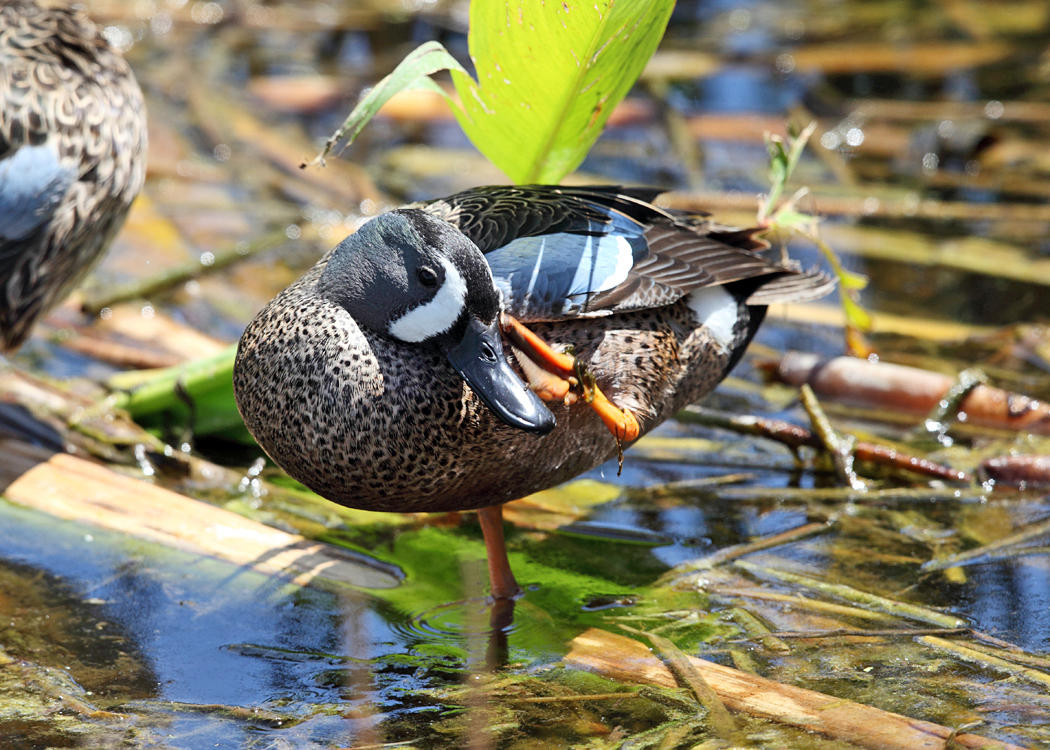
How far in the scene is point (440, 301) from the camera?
2840mm

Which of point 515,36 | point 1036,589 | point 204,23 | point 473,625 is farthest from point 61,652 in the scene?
point 204,23

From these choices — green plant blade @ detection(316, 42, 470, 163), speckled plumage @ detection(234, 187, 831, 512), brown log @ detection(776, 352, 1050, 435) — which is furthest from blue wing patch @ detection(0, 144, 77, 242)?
brown log @ detection(776, 352, 1050, 435)

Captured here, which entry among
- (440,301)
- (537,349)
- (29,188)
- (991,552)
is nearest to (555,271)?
(537,349)

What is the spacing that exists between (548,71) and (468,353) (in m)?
1.05

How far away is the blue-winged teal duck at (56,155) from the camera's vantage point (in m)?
3.93

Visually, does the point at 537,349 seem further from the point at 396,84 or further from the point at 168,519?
the point at 168,519

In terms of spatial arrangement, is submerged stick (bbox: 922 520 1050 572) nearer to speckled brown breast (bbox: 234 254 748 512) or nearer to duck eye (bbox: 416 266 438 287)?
speckled brown breast (bbox: 234 254 748 512)

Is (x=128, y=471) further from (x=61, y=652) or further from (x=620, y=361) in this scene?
(x=620, y=361)

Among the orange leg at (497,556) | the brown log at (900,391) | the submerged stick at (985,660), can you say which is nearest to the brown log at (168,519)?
the orange leg at (497,556)

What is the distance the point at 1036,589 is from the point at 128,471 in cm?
271

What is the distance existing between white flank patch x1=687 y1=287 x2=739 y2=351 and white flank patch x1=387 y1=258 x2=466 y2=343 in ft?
3.09

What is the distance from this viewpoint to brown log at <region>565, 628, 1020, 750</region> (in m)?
2.49

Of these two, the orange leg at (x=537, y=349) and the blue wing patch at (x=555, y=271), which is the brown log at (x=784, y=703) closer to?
the orange leg at (x=537, y=349)

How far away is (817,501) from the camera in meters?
3.80
